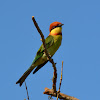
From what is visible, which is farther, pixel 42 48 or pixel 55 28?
pixel 55 28

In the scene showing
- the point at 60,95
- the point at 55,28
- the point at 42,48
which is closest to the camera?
the point at 60,95

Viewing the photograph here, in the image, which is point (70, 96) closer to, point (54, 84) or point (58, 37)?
point (54, 84)

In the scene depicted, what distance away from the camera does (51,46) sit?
4.83m

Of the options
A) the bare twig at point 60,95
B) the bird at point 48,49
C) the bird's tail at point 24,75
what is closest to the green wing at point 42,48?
the bird at point 48,49

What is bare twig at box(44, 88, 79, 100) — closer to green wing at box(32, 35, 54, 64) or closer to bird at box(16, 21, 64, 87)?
bird at box(16, 21, 64, 87)

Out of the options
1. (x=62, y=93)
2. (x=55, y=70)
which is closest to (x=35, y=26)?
(x=55, y=70)

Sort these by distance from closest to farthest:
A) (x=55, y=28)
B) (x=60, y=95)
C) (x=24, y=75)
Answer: (x=60, y=95), (x=24, y=75), (x=55, y=28)

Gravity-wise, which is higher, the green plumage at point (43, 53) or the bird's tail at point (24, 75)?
the green plumage at point (43, 53)

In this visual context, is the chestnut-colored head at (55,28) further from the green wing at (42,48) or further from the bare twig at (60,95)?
the bare twig at (60,95)

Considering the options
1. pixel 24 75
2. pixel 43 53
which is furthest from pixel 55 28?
pixel 24 75

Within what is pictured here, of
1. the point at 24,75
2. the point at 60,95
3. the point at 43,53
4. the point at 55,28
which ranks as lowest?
the point at 60,95

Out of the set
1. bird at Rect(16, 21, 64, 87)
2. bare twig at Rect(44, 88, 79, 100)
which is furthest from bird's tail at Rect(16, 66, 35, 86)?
bare twig at Rect(44, 88, 79, 100)

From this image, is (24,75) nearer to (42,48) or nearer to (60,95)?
(42,48)

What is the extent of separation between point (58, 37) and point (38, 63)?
0.69 meters
